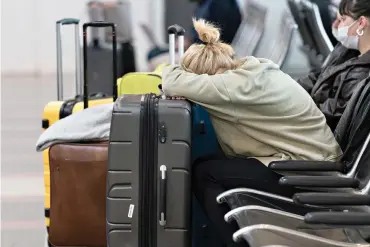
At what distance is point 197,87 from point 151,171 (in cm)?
31

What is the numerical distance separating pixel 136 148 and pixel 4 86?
647 cm

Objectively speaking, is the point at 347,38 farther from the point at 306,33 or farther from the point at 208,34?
the point at 306,33

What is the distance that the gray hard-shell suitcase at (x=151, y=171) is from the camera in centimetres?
211

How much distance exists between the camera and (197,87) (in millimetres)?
2135

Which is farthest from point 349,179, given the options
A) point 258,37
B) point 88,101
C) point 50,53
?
point 50,53

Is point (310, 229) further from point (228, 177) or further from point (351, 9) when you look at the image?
point (351, 9)

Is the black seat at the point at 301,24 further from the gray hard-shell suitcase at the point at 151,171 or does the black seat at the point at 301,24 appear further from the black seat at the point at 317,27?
the gray hard-shell suitcase at the point at 151,171

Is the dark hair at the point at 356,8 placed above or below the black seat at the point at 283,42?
above

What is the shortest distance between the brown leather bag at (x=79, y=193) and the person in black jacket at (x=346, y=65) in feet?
2.89

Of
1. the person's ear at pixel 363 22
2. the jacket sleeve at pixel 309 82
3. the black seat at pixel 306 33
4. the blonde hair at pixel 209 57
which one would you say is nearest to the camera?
the blonde hair at pixel 209 57

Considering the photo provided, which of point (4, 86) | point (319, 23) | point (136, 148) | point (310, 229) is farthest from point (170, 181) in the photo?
point (4, 86)

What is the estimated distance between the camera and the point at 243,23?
6.05 meters

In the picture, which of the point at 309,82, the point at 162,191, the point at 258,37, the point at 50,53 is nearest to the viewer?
the point at 162,191

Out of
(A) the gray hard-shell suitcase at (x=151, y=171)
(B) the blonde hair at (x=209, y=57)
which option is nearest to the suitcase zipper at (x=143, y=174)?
(A) the gray hard-shell suitcase at (x=151, y=171)
